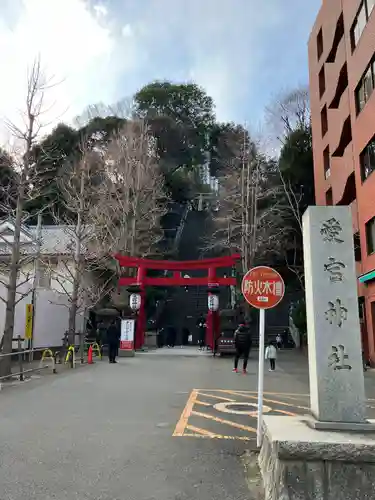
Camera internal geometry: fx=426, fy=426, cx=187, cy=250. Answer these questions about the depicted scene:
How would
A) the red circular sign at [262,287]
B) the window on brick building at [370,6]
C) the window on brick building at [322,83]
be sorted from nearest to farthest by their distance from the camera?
the red circular sign at [262,287] < the window on brick building at [370,6] < the window on brick building at [322,83]

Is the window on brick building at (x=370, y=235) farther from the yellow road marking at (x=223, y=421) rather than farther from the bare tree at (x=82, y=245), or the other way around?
the bare tree at (x=82, y=245)

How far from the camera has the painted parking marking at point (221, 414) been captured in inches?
259

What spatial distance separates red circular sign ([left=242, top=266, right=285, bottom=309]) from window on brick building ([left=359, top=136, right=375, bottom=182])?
11820 mm

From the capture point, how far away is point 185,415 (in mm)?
7766

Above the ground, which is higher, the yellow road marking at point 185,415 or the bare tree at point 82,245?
the bare tree at point 82,245

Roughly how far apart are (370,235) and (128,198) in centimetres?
1451

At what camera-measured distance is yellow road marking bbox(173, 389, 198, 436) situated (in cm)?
662

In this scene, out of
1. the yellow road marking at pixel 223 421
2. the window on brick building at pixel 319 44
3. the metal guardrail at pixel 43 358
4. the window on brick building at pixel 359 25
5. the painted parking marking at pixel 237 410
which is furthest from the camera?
the window on brick building at pixel 319 44

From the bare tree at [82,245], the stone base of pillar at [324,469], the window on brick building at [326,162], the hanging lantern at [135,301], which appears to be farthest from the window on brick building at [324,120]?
the stone base of pillar at [324,469]

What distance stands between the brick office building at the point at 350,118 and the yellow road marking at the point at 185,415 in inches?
371

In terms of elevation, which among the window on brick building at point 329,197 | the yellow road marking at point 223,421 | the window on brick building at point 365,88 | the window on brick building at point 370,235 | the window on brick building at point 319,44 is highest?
the window on brick building at point 319,44

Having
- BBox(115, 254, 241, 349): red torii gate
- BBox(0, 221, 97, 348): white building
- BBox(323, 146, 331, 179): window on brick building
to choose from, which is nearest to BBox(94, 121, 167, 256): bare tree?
BBox(115, 254, 241, 349): red torii gate

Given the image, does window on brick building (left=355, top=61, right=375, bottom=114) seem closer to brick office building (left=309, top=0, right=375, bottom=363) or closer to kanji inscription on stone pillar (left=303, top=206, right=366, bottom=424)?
brick office building (left=309, top=0, right=375, bottom=363)

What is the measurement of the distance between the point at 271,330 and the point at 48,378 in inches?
799
